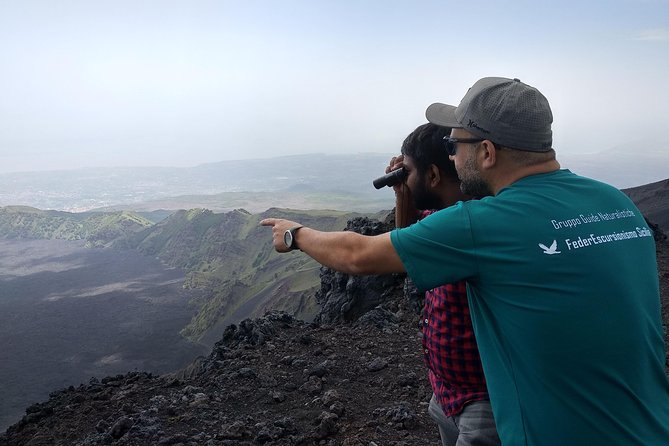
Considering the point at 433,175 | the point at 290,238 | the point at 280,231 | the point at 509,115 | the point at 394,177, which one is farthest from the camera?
the point at 394,177

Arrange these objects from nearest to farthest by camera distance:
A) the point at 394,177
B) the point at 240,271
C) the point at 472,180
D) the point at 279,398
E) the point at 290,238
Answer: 1. the point at 472,180
2. the point at 290,238
3. the point at 394,177
4. the point at 279,398
5. the point at 240,271

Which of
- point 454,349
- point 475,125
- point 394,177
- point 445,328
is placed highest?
point 475,125

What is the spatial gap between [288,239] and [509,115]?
154cm

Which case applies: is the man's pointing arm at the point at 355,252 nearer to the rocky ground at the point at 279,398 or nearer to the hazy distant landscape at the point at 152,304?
the rocky ground at the point at 279,398

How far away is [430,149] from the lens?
3.59m

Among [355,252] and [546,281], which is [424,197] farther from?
[546,281]

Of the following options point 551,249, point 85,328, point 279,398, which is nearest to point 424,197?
point 551,249

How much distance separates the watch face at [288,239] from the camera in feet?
11.0

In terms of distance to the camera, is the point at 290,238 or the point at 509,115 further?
the point at 290,238

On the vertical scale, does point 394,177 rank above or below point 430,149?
below

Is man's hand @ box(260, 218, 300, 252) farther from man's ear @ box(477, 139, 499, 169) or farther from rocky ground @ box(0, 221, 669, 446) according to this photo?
rocky ground @ box(0, 221, 669, 446)

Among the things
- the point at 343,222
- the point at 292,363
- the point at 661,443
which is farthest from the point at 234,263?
the point at 661,443

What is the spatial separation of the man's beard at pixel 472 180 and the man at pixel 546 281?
0.09 metres

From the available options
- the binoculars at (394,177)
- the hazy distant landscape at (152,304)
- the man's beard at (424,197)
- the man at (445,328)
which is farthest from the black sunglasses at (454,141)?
the hazy distant landscape at (152,304)
